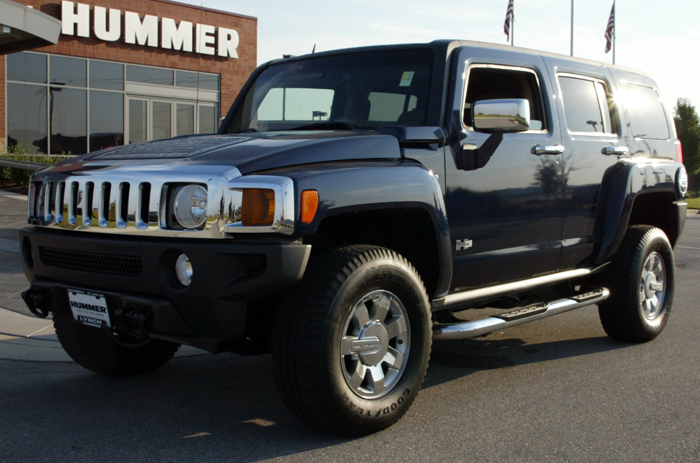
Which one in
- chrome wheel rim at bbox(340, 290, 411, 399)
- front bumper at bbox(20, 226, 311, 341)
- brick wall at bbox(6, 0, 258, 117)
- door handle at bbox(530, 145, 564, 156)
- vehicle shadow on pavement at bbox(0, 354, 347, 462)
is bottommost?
vehicle shadow on pavement at bbox(0, 354, 347, 462)

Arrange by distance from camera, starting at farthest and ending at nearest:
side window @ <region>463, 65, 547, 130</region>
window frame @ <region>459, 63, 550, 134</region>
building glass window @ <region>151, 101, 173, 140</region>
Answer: building glass window @ <region>151, 101, 173, 140</region> < side window @ <region>463, 65, 547, 130</region> < window frame @ <region>459, 63, 550, 134</region>

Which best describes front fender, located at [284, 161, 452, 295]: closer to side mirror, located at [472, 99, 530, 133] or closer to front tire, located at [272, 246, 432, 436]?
front tire, located at [272, 246, 432, 436]

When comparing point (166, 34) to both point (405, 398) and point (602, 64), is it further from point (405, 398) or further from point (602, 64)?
point (405, 398)

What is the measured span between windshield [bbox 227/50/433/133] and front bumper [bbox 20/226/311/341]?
139cm

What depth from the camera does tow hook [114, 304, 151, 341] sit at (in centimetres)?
334

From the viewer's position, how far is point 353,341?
11.6 feet

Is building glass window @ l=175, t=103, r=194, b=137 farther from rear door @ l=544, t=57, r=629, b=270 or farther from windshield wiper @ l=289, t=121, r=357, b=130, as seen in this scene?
windshield wiper @ l=289, t=121, r=357, b=130

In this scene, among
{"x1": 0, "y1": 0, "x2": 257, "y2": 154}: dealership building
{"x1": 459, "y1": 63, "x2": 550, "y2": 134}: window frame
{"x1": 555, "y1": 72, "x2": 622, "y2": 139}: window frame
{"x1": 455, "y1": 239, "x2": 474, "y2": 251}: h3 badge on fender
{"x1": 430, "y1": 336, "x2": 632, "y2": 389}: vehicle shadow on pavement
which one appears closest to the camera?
{"x1": 455, "y1": 239, "x2": 474, "y2": 251}: h3 badge on fender

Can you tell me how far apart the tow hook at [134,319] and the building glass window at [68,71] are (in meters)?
20.3

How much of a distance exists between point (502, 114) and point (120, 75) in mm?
21048

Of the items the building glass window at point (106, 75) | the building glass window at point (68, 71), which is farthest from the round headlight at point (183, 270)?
the building glass window at point (106, 75)

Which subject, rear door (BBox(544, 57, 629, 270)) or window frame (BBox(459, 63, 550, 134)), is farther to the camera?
rear door (BBox(544, 57, 629, 270))

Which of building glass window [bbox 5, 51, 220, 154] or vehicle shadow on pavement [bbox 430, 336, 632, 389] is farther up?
building glass window [bbox 5, 51, 220, 154]

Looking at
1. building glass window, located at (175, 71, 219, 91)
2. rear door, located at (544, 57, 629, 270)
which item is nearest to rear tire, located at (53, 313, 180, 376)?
rear door, located at (544, 57, 629, 270)
